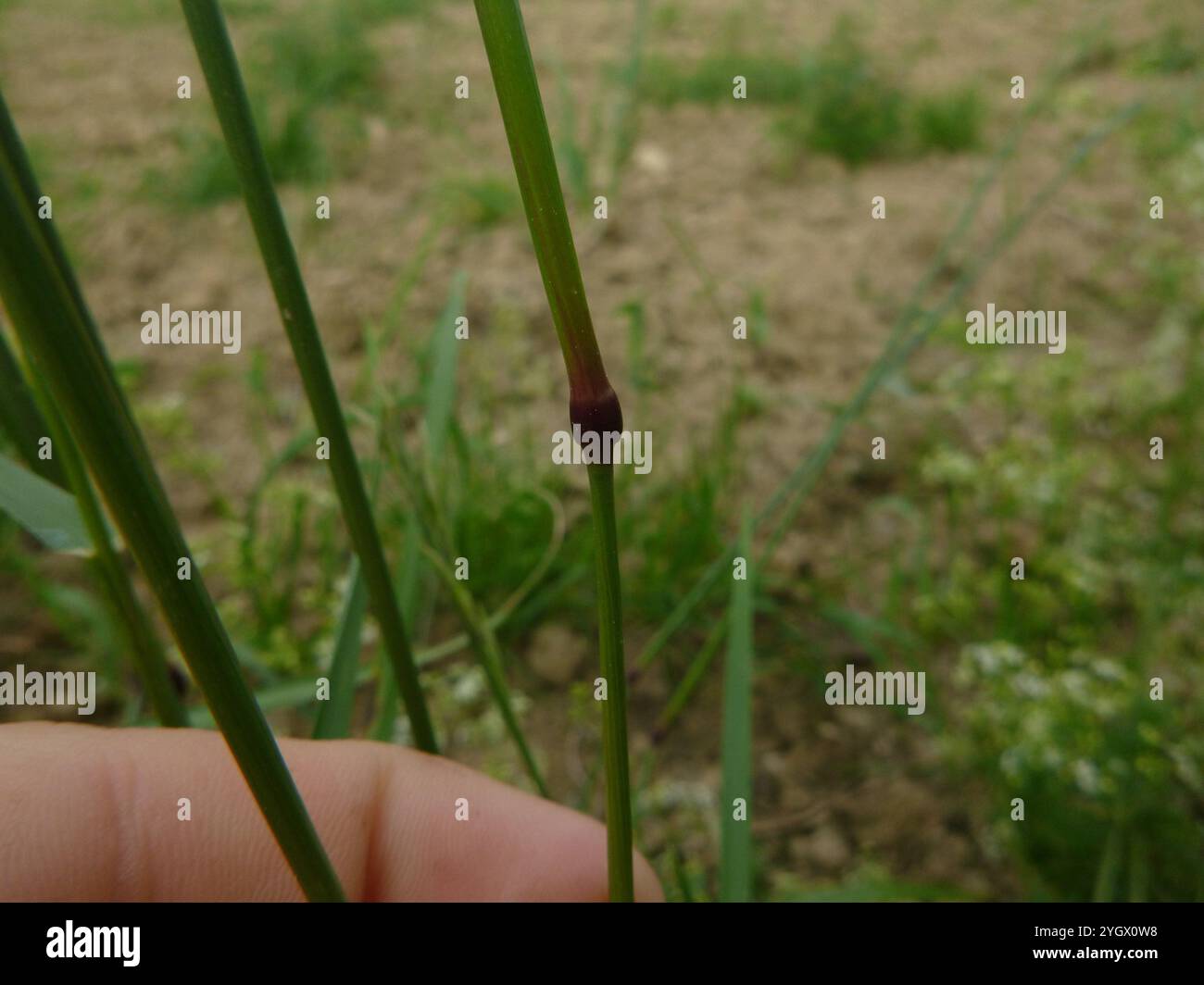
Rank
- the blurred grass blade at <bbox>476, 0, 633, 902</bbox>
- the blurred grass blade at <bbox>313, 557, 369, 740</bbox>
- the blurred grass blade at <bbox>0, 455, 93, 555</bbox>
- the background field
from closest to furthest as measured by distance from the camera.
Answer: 1. the blurred grass blade at <bbox>476, 0, 633, 902</bbox>
2. the blurred grass blade at <bbox>0, 455, 93, 555</bbox>
3. the blurred grass blade at <bbox>313, 557, 369, 740</bbox>
4. the background field

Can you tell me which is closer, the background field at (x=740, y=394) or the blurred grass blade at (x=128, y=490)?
the blurred grass blade at (x=128, y=490)

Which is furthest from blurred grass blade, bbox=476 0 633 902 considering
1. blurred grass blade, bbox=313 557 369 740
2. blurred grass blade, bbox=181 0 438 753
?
blurred grass blade, bbox=313 557 369 740

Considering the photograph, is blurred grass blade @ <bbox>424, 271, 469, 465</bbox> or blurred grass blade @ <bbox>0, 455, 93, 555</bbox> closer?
blurred grass blade @ <bbox>0, 455, 93, 555</bbox>

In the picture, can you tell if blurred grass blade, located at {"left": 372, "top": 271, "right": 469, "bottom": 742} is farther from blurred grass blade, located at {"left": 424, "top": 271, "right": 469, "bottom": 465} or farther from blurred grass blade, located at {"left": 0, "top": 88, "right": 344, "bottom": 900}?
blurred grass blade, located at {"left": 0, "top": 88, "right": 344, "bottom": 900}

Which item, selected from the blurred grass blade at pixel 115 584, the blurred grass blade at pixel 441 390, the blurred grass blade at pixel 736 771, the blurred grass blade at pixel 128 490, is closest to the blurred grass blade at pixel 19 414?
the blurred grass blade at pixel 115 584

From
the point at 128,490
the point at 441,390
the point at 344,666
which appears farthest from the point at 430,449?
the point at 128,490

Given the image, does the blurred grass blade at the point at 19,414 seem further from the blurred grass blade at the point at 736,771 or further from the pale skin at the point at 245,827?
the blurred grass blade at the point at 736,771

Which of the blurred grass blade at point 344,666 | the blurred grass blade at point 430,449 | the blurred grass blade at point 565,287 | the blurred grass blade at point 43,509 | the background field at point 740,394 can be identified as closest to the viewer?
the blurred grass blade at point 565,287
